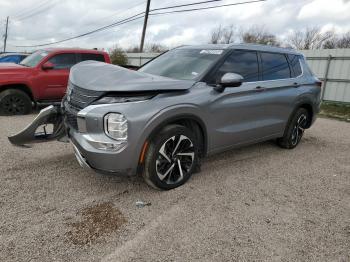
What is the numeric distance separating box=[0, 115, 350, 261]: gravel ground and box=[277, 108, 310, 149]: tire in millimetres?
840

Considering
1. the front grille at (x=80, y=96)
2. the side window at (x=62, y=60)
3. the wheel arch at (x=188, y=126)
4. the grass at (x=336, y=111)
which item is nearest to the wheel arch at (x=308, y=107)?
the wheel arch at (x=188, y=126)

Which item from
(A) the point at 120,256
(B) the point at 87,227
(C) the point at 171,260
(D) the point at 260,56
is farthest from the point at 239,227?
(D) the point at 260,56

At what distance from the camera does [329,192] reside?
13.2 feet

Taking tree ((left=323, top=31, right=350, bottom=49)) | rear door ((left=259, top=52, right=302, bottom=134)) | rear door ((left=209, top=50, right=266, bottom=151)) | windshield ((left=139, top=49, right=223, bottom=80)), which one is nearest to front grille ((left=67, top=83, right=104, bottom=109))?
windshield ((left=139, top=49, right=223, bottom=80))

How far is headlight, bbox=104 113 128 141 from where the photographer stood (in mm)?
3139

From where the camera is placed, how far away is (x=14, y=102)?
7.79 meters

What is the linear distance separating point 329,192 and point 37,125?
3.83 metres

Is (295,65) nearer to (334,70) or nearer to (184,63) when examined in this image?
(184,63)

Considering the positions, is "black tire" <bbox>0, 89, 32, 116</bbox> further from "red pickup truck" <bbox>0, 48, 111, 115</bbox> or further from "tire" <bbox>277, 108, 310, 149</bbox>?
"tire" <bbox>277, 108, 310, 149</bbox>

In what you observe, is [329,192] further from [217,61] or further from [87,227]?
[87,227]

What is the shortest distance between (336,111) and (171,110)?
10459 millimetres

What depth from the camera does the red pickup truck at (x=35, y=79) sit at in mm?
7656

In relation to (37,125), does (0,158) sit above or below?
below

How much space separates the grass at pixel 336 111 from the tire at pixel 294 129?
5.42 m
